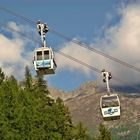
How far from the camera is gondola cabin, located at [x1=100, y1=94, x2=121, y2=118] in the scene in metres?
48.8

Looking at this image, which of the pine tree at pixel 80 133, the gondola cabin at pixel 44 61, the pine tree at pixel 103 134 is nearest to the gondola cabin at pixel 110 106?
the gondola cabin at pixel 44 61

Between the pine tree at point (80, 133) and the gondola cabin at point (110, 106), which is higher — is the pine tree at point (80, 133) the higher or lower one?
the higher one

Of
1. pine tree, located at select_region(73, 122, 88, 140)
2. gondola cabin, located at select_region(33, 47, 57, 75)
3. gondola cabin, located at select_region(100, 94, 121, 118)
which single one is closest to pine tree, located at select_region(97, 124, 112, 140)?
pine tree, located at select_region(73, 122, 88, 140)

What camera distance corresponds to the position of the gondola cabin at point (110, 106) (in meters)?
48.8

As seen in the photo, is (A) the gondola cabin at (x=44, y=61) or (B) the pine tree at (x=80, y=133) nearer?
(A) the gondola cabin at (x=44, y=61)

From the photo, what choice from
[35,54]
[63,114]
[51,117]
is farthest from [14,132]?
[35,54]

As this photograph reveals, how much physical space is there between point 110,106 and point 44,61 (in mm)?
10775

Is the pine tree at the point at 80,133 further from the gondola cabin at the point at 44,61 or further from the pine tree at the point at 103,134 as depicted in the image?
the gondola cabin at the point at 44,61

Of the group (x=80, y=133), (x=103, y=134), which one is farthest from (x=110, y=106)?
(x=103, y=134)

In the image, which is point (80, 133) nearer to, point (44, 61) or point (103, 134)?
point (103, 134)

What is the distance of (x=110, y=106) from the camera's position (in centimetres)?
4941

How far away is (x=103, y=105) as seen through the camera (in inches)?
1978

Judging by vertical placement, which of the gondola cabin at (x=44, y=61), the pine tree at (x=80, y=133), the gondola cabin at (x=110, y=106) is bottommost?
the gondola cabin at (x=110, y=106)

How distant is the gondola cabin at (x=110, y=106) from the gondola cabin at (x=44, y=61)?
9.21 metres
